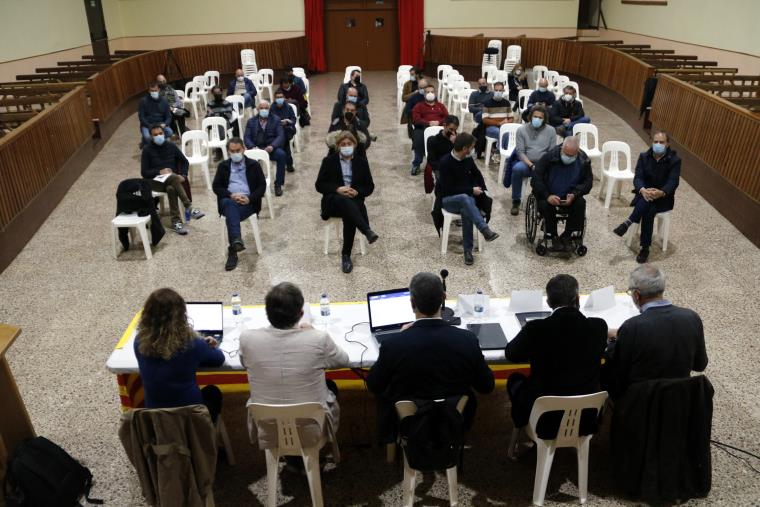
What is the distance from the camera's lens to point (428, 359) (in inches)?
106

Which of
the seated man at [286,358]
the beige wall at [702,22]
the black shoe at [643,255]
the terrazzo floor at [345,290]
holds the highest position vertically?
the beige wall at [702,22]

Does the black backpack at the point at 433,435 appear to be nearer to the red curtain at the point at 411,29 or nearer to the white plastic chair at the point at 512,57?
the white plastic chair at the point at 512,57

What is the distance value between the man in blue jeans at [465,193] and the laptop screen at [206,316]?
269cm

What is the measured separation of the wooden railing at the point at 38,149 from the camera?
5992mm

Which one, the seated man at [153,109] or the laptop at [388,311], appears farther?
the seated man at [153,109]

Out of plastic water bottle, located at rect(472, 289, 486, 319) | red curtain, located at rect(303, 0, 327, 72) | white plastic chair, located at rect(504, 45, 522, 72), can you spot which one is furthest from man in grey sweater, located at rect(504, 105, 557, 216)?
red curtain, located at rect(303, 0, 327, 72)

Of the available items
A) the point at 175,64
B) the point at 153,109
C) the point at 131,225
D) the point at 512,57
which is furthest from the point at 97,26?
the point at 131,225

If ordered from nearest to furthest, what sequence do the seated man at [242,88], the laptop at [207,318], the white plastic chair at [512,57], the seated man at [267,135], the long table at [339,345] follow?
the long table at [339,345] < the laptop at [207,318] < the seated man at [267,135] < the seated man at [242,88] < the white plastic chair at [512,57]

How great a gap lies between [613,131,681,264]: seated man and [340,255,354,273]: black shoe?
239 centimetres

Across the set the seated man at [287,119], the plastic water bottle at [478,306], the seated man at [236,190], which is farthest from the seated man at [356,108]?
the plastic water bottle at [478,306]

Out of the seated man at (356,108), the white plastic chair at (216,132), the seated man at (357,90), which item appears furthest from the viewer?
the seated man at (357,90)

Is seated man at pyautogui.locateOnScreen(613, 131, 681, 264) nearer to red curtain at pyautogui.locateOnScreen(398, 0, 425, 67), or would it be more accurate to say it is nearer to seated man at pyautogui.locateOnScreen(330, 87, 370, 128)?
seated man at pyautogui.locateOnScreen(330, 87, 370, 128)

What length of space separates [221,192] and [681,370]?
4.11m

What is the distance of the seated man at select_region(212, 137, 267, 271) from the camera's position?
5633mm
